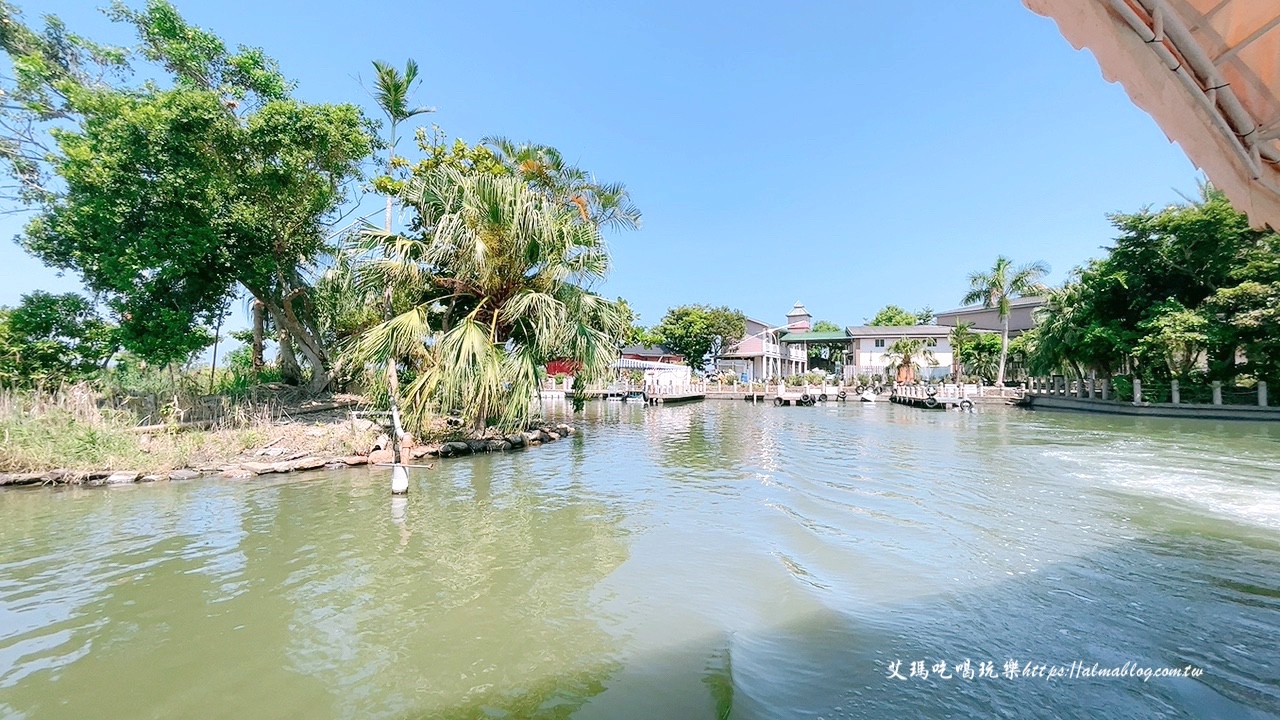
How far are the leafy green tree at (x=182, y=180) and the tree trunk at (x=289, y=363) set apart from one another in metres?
2.24

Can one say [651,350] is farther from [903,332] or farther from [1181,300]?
[1181,300]

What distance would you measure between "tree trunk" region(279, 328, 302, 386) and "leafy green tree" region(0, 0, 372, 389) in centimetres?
224

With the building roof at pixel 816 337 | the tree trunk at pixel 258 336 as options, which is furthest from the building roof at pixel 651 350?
the tree trunk at pixel 258 336

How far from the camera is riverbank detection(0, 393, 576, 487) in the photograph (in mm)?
8430

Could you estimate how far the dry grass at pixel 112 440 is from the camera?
8461 millimetres

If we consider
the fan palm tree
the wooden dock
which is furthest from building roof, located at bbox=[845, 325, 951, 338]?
the fan palm tree

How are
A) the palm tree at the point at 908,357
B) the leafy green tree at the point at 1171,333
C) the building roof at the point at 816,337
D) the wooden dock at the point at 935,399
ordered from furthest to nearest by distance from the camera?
the building roof at the point at 816,337 → the palm tree at the point at 908,357 → the wooden dock at the point at 935,399 → the leafy green tree at the point at 1171,333

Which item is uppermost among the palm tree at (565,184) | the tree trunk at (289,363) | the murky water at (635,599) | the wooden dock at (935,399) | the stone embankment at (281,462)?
the palm tree at (565,184)

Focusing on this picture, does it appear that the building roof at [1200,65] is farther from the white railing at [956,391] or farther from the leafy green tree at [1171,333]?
the white railing at [956,391]

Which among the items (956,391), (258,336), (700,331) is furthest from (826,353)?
(258,336)

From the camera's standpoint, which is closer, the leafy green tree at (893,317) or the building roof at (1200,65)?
the building roof at (1200,65)

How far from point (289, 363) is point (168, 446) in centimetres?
927

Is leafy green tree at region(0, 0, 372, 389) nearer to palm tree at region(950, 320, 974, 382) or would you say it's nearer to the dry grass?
the dry grass

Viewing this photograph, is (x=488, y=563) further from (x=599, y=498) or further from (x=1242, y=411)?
(x=1242, y=411)
